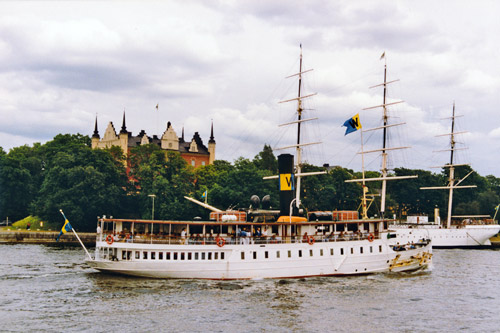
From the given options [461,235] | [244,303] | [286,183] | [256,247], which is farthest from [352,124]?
[461,235]

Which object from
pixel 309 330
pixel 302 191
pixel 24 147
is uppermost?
pixel 24 147

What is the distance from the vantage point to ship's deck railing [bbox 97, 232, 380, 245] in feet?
152

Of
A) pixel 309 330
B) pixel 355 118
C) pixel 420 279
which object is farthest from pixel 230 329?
pixel 355 118

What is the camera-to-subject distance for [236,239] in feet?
157

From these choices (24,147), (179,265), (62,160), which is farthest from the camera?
(24,147)

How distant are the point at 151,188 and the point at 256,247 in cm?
6058

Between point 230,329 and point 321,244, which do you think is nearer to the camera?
point 230,329

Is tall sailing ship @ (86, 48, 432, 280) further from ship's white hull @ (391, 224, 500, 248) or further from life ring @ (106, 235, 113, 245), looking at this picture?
ship's white hull @ (391, 224, 500, 248)

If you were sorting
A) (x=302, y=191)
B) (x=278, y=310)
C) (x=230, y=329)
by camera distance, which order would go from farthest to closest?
(x=302, y=191), (x=278, y=310), (x=230, y=329)

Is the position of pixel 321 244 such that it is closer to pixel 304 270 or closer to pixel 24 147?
pixel 304 270

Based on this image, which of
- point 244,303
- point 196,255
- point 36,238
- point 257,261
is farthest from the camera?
point 36,238

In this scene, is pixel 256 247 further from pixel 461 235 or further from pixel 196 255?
pixel 461 235

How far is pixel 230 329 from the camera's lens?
31.2 m

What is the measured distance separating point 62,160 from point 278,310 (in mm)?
76079
